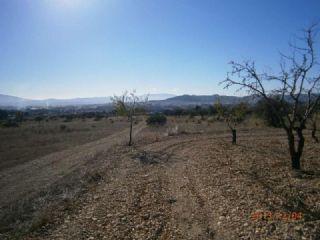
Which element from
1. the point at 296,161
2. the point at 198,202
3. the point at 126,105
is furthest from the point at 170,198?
the point at 126,105

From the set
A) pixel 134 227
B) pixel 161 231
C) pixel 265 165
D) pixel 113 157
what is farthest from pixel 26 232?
pixel 113 157

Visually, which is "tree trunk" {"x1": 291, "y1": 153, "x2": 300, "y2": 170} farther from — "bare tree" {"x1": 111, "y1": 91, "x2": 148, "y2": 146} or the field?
"bare tree" {"x1": 111, "y1": 91, "x2": 148, "y2": 146}

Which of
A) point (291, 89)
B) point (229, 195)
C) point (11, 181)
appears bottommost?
point (11, 181)

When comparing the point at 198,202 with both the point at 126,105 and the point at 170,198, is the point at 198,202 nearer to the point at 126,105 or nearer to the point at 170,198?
the point at 170,198

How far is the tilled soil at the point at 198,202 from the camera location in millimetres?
10273

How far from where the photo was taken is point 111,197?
14.9 metres

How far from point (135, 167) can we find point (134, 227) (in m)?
10.6

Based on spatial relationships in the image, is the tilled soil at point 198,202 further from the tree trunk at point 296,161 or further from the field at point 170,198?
the tree trunk at point 296,161

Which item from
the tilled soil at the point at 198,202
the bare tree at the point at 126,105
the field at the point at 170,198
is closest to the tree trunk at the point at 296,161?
the field at the point at 170,198

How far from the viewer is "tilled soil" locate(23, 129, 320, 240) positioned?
10273mm

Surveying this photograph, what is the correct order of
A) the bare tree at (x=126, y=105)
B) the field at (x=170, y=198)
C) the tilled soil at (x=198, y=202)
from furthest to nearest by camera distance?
the bare tree at (x=126, y=105)
the field at (x=170, y=198)
the tilled soil at (x=198, y=202)

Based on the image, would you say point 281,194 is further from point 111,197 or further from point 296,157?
point 111,197

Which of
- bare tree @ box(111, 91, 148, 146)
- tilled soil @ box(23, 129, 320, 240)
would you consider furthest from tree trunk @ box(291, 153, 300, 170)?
bare tree @ box(111, 91, 148, 146)

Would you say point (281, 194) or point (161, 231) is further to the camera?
point (281, 194)
